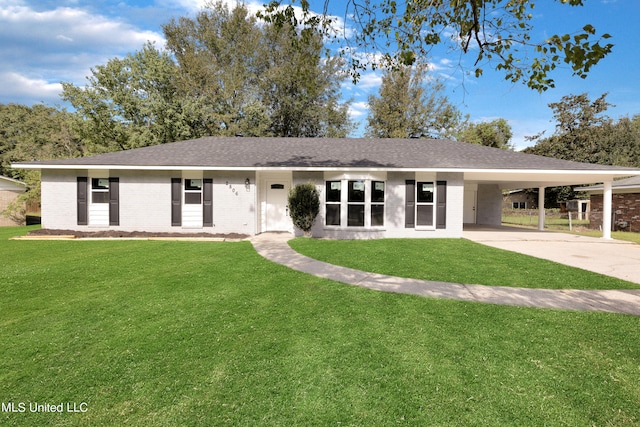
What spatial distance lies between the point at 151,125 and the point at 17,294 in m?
21.4

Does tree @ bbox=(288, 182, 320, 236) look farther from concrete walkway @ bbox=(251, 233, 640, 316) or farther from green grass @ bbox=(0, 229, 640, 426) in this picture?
green grass @ bbox=(0, 229, 640, 426)

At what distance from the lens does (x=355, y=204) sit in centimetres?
1223

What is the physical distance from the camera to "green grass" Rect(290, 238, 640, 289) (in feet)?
20.0

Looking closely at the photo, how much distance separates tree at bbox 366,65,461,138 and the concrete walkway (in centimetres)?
2472

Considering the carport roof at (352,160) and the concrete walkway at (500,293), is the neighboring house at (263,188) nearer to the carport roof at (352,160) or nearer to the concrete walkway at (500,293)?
the carport roof at (352,160)

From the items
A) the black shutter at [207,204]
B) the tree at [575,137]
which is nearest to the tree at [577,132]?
the tree at [575,137]

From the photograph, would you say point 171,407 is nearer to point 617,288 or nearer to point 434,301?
point 434,301

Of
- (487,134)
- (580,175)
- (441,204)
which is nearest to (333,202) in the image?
(441,204)

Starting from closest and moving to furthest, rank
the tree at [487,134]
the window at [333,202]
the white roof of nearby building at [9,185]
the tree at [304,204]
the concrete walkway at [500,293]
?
the concrete walkway at [500,293] < the tree at [304,204] < the window at [333,202] < the white roof of nearby building at [9,185] < the tree at [487,134]

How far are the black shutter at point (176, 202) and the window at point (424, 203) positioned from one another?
9.67m

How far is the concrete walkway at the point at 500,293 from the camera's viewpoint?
15.7 feet

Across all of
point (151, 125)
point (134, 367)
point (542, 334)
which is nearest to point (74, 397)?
point (134, 367)

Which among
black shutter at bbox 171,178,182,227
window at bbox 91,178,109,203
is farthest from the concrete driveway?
window at bbox 91,178,109,203

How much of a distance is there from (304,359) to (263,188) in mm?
10883
